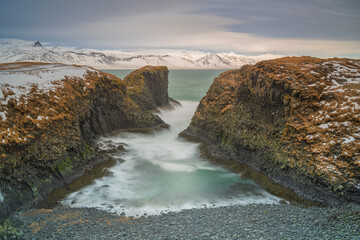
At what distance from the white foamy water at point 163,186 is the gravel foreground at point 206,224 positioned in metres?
1.52

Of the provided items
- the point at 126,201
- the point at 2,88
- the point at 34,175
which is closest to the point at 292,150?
the point at 126,201

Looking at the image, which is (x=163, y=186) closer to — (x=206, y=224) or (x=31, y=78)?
(x=206, y=224)

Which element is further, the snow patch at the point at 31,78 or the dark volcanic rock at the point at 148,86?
the dark volcanic rock at the point at 148,86

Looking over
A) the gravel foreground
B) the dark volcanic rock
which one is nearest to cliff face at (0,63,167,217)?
the gravel foreground

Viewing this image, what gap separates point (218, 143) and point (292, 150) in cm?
753

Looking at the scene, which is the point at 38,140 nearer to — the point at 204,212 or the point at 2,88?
the point at 2,88

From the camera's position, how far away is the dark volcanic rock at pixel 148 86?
36.7 m

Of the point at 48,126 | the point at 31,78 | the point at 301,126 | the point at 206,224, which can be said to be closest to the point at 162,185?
the point at 206,224

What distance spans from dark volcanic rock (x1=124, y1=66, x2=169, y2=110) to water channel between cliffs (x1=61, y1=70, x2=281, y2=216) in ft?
44.7

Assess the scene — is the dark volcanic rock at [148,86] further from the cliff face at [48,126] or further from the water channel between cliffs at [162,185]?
the water channel between cliffs at [162,185]

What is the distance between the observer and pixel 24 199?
1249 centimetres

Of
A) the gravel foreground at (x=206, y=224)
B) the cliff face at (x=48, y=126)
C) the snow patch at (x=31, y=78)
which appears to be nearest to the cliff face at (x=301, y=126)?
the gravel foreground at (x=206, y=224)

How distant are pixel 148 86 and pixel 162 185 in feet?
88.0

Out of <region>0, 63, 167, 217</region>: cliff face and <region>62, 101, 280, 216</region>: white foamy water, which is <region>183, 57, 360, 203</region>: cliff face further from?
<region>0, 63, 167, 217</region>: cliff face
